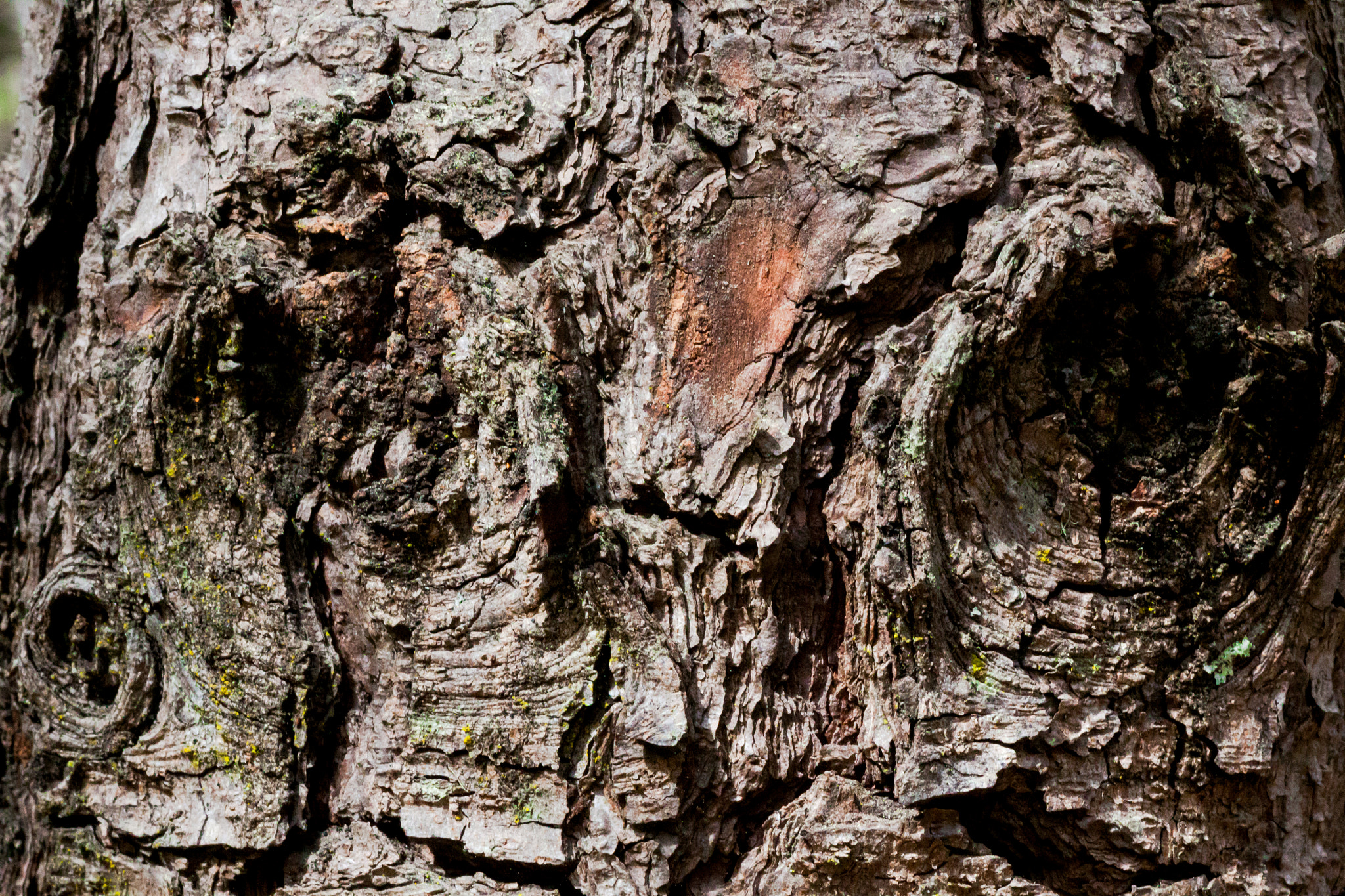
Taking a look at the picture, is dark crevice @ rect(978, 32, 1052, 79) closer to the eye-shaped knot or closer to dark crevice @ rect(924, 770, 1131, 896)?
dark crevice @ rect(924, 770, 1131, 896)

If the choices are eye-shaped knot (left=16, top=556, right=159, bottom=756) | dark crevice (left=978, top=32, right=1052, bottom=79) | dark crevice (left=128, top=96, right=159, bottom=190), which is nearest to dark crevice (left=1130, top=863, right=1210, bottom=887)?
dark crevice (left=978, top=32, right=1052, bottom=79)

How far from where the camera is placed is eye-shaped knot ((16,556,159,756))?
1.61m

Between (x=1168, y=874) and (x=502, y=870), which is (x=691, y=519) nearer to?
(x=502, y=870)

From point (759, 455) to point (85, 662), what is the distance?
123 cm

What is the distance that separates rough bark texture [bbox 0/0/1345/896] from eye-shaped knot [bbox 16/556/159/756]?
0.10m

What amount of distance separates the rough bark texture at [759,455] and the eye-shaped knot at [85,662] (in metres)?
0.10

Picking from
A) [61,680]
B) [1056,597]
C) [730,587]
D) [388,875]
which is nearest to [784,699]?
[730,587]

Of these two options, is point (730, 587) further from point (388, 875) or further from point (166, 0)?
point (166, 0)

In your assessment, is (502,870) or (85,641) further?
(85,641)

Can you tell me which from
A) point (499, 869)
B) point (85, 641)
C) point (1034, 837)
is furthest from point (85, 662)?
point (1034, 837)

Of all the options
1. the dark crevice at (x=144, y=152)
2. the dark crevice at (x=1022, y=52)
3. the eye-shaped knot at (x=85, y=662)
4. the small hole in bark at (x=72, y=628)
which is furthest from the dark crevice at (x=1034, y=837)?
the dark crevice at (x=144, y=152)

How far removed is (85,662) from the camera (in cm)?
167

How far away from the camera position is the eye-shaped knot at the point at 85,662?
161 centimetres

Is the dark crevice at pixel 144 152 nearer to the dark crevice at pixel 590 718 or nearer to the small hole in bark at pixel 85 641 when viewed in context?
the small hole in bark at pixel 85 641
